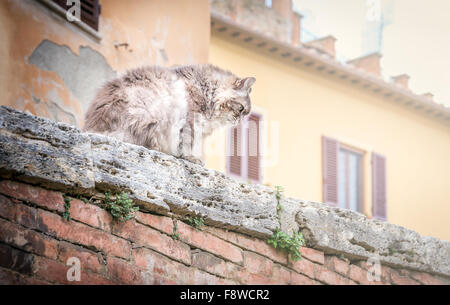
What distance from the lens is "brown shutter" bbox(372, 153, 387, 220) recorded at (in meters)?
12.6

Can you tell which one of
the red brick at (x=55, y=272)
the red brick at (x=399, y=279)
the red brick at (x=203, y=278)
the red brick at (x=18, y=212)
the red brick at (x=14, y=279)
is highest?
the red brick at (x=18, y=212)

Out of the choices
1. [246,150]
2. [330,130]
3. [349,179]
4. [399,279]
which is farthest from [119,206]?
[349,179]

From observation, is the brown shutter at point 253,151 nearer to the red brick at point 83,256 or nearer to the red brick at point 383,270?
the red brick at point 383,270

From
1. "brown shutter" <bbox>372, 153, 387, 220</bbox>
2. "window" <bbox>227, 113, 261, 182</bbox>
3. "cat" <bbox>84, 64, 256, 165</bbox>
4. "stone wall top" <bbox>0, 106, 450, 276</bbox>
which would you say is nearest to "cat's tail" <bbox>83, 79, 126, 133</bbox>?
"cat" <bbox>84, 64, 256, 165</bbox>

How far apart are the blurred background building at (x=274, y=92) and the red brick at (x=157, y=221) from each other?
8.77 feet

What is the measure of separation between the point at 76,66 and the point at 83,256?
3613mm

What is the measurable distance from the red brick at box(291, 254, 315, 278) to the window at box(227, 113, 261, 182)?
6.46 metres

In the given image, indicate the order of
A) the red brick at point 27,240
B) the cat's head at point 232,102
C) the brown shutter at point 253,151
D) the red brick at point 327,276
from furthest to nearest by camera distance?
the brown shutter at point 253,151, the cat's head at point 232,102, the red brick at point 327,276, the red brick at point 27,240

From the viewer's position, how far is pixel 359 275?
13.3 ft

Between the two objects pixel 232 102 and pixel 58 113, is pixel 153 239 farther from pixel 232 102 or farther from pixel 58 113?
pixel 58 113

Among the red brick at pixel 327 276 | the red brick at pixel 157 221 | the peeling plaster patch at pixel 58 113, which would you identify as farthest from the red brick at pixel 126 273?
the peeling plaster patch at pixel 58 113

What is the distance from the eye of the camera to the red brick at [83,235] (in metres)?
2.78

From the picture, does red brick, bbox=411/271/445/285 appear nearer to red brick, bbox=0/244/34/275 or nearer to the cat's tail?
the cat's tail

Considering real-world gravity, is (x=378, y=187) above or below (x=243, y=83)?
above
